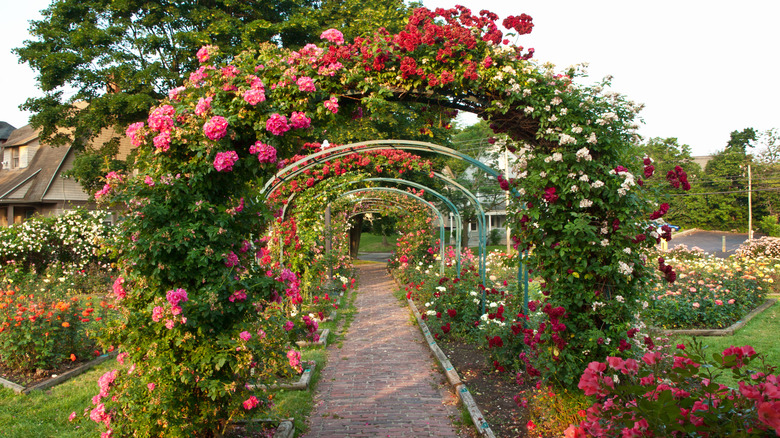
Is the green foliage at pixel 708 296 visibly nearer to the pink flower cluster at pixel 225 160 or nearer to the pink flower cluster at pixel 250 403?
the pink flower cluster at pixel 250 403

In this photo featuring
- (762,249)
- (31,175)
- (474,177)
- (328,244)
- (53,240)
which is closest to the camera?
(53,240)

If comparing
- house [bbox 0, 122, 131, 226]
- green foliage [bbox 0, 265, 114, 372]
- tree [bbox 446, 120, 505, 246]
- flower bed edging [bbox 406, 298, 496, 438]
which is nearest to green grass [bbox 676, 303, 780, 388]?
flower bed edging [bbox 406, 298, 496, 438]

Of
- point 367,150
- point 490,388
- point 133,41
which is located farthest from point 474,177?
point 490,388

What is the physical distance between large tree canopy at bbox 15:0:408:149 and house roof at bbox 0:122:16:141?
980 cm

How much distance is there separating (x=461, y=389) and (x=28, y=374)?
5074mm

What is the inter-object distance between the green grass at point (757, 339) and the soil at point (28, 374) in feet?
25.6

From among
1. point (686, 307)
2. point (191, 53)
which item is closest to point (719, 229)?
point (686, 307)

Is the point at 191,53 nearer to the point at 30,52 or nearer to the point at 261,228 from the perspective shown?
the point at 30,52

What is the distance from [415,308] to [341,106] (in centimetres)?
637

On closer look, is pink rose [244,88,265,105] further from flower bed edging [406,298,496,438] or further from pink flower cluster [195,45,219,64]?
flower bed edging [406,298,496,438]

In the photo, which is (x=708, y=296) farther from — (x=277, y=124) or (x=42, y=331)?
(x=42, y=331)

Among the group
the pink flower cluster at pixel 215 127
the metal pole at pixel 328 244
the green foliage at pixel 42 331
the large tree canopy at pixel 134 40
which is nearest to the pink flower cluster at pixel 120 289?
the pink flower cluster at pixel 215 127

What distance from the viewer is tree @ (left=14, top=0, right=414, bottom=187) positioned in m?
14.4

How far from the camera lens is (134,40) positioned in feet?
49.7
